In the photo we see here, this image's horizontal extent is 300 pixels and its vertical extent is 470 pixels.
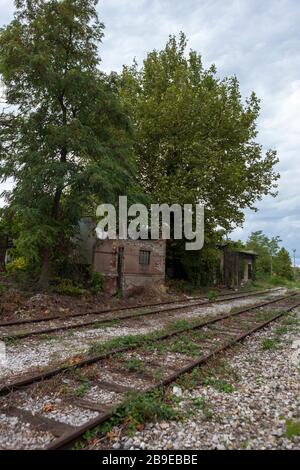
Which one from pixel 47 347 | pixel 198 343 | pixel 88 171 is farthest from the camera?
pixel 88 171

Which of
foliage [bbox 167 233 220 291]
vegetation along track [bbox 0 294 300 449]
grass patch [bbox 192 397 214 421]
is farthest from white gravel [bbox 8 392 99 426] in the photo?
foliage [bbox 167 233 220 291]

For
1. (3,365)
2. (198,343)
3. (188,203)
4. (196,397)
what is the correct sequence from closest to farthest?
(196,397), (3,365), (198,343), (188,203)

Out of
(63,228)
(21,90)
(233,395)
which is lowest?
(233,395)

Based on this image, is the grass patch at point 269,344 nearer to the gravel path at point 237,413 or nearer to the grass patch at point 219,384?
the gravel path at point 237,413

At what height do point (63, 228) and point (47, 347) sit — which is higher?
point (63, 228)

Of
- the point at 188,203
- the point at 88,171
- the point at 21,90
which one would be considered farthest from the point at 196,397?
the point at 188,203

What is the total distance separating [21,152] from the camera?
12578mm

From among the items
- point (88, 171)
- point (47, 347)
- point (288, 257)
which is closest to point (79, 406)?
point (47, 347)

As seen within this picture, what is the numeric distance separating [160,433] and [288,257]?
58134 mm

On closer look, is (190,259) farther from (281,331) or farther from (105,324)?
(105,324)

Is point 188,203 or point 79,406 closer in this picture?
point 79,406

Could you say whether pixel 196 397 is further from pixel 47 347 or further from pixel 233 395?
pixel 47 347

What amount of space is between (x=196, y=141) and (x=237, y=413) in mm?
18110

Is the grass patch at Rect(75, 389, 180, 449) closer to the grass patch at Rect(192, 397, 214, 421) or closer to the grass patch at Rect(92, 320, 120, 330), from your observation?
the grass patch at Rect(192, 397, 214, 421)
